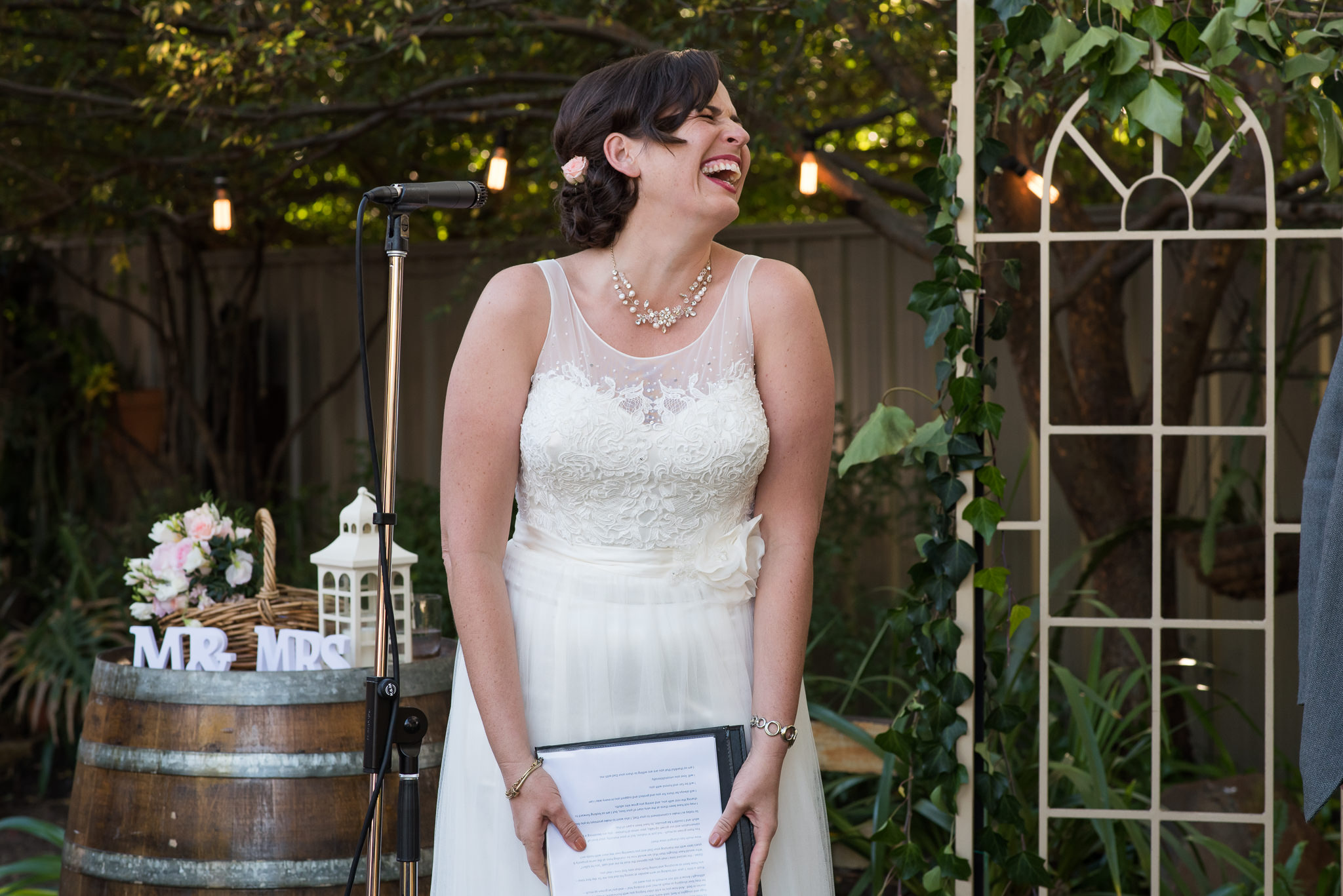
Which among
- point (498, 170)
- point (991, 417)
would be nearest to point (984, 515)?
point (991, 417)

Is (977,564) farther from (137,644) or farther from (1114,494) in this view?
(1114,494)

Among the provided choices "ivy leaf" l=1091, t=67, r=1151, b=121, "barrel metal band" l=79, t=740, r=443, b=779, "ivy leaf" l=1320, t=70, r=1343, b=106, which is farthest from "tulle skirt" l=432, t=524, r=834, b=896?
"ivy leaf" l=1320, t=70, r=1343, b=106

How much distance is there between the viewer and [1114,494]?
3.91 metres

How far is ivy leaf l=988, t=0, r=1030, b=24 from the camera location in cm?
209

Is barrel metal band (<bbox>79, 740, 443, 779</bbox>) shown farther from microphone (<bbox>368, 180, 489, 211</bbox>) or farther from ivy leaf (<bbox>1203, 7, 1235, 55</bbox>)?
ivy leaf (<bbox>1203, 7, 1235, 55</bbox>)

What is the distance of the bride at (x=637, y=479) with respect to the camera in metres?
1.63

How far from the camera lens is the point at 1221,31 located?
2.06 m

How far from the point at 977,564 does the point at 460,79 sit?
2455mm

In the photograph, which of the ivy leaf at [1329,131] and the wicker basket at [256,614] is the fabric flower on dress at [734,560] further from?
the ivy leaf at [1329,131]

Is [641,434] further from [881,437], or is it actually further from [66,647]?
[66,647]

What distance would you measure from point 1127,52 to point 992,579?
925 millimetres

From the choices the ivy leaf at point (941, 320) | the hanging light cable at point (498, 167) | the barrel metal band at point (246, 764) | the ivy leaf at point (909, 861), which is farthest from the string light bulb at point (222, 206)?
the ivy leaf at point (909, 861)

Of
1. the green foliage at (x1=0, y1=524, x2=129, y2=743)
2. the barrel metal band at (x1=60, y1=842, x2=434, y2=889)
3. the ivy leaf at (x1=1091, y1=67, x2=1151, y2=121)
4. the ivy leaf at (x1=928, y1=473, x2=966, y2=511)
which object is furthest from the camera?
the green foliage at (x1=0, y1=524, x2=129, y2=743)

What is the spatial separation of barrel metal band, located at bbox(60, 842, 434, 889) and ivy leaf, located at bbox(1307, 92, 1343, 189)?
6.30ft
